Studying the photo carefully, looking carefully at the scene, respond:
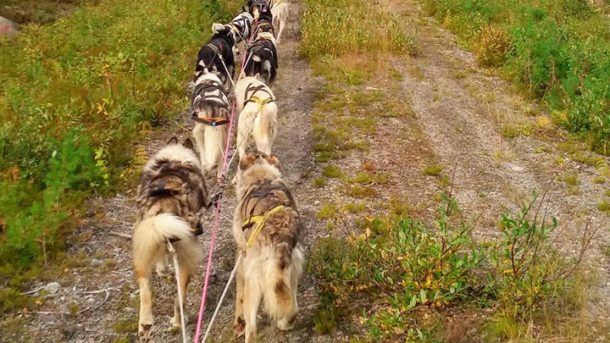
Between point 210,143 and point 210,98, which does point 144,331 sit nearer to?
point 210,143

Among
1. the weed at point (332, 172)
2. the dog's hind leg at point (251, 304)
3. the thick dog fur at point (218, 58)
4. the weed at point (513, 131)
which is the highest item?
the thick dog fur at point (218, 58)

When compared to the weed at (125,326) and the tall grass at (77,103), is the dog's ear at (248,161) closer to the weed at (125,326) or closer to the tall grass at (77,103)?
the weed at (125,326)

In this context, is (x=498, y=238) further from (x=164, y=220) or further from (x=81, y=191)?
(x=81, y=191)

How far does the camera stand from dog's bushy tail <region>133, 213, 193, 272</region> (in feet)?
11.4

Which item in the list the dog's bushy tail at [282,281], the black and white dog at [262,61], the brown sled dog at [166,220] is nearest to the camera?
the dog's bushy tail at [282,281]

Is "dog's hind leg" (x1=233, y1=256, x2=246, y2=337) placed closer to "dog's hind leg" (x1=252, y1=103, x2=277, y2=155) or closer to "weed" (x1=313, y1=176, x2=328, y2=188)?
"dog's hind leg" (x1=252, y1=103, x2=277, y2=155)

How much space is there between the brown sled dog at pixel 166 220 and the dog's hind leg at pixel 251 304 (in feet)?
1.82

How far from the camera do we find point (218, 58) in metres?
8.12

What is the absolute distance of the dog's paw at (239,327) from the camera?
4008 mm

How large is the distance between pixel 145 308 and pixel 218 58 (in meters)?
5.19

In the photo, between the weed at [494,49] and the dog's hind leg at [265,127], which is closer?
the dog's hind leg at [265,127]

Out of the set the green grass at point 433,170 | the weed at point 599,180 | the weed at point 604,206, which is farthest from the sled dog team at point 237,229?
the weed at point 599,180

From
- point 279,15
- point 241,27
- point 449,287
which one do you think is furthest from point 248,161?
point 279,15

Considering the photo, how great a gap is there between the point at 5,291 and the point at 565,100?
8871 mm
